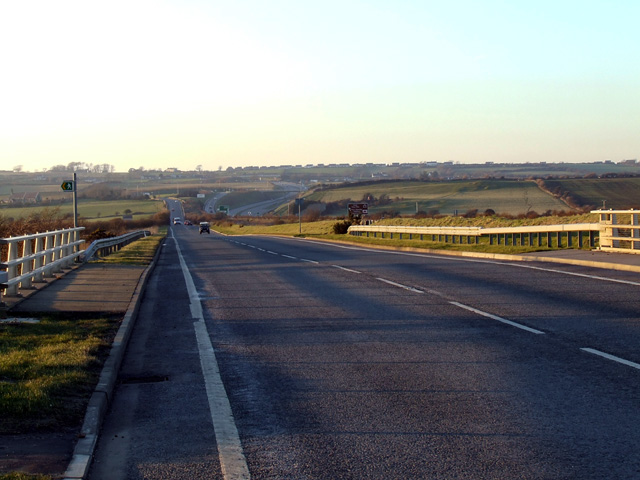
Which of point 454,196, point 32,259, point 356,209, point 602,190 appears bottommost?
point 32,259

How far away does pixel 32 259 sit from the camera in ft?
49.1

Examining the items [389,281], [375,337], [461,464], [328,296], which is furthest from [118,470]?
[389,281]

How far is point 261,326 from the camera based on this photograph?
11.0 m

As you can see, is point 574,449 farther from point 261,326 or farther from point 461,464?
point 261,326

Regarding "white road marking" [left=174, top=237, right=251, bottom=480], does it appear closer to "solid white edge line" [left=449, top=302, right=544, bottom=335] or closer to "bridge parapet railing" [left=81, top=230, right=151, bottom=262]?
"solid white edge line" [left=449, top=302, right=544, bottom=335]

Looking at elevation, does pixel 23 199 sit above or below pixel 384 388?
above

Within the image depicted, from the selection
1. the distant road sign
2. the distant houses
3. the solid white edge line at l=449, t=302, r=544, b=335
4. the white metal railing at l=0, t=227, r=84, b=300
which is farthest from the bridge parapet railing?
the distant road sign

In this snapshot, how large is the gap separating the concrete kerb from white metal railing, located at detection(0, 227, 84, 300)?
3.35 metres

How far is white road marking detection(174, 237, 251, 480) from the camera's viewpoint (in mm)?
5016

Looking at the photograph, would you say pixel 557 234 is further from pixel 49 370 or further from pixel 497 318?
pixel 49 370

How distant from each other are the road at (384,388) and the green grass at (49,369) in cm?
36

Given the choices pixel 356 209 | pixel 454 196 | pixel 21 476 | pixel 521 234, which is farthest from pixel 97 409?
pixel 454 196

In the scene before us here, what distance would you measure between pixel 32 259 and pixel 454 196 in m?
92.0

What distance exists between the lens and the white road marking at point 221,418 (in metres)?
5.02
